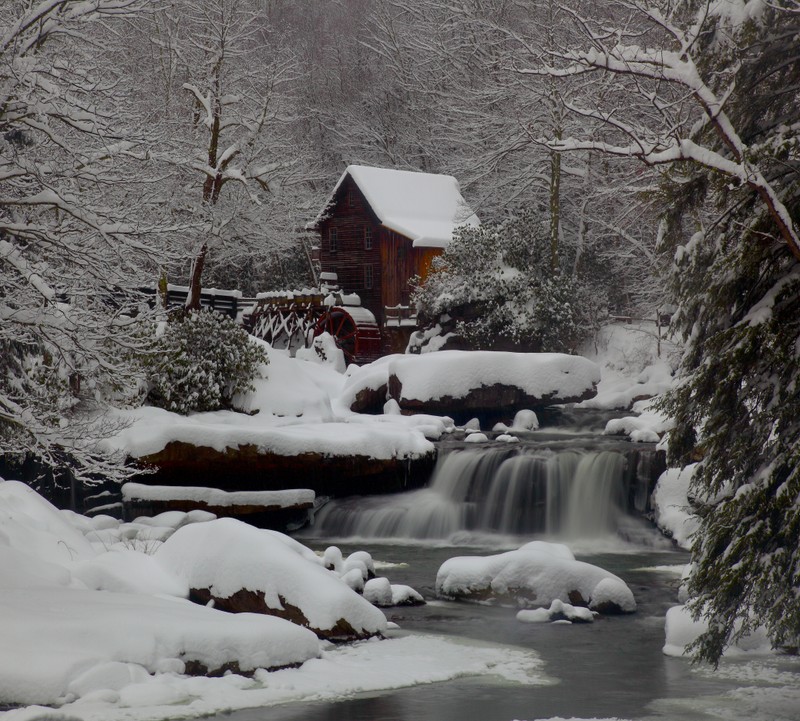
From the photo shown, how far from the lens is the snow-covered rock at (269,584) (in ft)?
31.2

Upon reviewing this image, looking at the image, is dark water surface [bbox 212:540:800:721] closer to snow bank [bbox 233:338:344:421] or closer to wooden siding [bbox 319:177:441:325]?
snow bank [bbox 233:338:344:421]

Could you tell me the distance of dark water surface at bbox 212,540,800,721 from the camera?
759 cm

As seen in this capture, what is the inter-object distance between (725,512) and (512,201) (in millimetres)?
29387

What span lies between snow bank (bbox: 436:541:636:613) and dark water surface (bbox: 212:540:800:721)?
0.22m

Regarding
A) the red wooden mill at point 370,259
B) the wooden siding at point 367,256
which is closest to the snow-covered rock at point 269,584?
the red wooden mill at point 370,259

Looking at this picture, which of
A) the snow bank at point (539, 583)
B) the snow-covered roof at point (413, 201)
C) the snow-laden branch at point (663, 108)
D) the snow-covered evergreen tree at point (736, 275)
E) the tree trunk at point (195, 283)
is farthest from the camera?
the snow-covered roof at point (413, 201)

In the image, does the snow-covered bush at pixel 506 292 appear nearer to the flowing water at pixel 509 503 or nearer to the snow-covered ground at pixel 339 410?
the snow-covered ground at pixel 339 410

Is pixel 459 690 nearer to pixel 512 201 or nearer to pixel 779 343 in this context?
pixel 779 343

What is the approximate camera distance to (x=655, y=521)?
52.6 ft

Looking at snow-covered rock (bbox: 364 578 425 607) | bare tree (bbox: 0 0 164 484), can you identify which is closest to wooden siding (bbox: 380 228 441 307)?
snow-covered rock (bbox: 364 578 425 607)

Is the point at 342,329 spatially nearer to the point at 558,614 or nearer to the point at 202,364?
the point at 202,364

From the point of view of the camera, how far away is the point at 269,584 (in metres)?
9.68

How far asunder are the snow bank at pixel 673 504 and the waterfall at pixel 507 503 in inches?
27.1

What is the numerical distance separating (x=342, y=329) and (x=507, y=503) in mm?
18061
